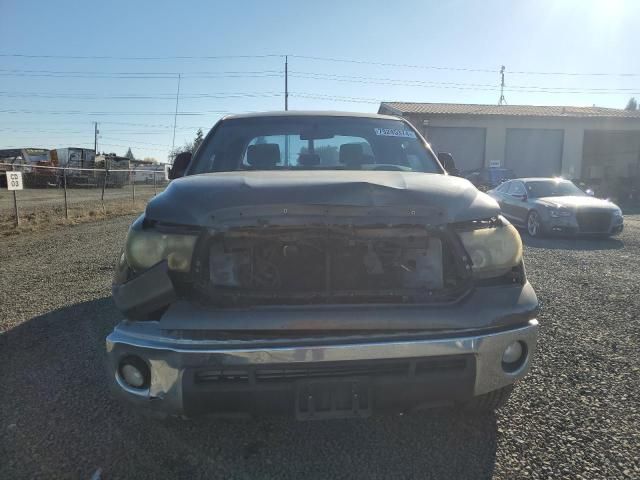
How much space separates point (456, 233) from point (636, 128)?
33.7 m

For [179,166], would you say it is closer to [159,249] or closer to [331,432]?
[159,249]

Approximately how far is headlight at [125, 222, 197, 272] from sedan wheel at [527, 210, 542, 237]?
1005cm

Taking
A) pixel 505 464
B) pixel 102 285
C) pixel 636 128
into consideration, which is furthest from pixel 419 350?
pixel 636 128

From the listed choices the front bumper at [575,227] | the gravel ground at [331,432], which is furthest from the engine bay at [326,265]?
the front bumper at [575,227]

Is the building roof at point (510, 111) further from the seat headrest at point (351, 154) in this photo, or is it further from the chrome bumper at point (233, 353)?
A: the chrome bumper at point (233, 353)

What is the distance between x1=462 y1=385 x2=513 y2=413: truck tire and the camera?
2.33m

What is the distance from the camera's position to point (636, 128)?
Answer: 1161 inches

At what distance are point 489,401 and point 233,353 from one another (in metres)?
1.31

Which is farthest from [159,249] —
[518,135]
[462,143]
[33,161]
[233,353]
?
[33,161]

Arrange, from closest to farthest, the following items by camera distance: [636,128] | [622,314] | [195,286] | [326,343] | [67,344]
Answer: [326,343], [195,286], [67,344], [622,314], [636,128]

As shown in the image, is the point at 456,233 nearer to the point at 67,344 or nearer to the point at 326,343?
the point at 326,343

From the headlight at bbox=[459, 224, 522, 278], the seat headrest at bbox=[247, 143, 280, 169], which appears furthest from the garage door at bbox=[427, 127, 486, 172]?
the headlight at bbox=[459, 224, 522, 278]

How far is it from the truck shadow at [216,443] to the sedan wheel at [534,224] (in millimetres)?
9008

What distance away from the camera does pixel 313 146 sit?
12.1 feet
